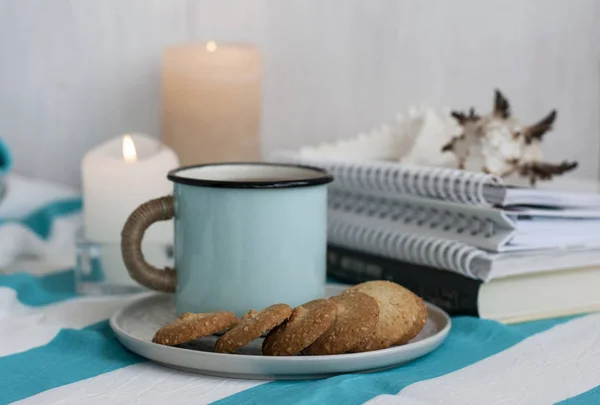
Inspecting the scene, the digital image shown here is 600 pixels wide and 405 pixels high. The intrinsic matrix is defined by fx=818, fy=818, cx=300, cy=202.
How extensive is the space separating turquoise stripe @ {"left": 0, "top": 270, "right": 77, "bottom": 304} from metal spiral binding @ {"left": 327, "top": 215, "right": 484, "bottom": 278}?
0.87 ft

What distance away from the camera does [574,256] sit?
69 centimetres

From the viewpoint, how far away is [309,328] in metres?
0.48

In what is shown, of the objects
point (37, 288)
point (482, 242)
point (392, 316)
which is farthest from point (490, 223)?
point (37, 288)

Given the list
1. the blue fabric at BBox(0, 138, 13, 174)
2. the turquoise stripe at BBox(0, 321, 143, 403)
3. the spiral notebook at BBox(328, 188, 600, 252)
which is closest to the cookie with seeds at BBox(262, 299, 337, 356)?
the turquoise stripe at BBox(0, 321, 143, 403)

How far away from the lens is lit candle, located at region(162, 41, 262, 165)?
97 cm

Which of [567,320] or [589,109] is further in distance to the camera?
[589,109]

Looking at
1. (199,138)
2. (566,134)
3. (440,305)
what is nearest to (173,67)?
(199,138)

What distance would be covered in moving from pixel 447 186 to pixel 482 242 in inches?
2.2

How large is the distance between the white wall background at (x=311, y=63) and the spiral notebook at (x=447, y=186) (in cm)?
36

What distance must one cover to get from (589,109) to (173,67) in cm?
61

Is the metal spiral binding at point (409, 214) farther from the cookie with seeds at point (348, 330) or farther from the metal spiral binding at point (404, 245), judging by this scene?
the cookie with seeds at point (348, 330)

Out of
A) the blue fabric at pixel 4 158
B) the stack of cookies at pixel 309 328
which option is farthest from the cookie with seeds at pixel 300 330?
the blue fabric at pixel 4 158

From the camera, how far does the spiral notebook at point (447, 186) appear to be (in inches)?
25.3

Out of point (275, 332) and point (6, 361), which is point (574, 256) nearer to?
point (275, 332)
